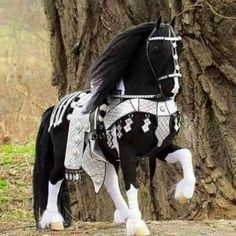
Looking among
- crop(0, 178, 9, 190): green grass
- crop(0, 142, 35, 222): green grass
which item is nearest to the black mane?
crop(0, 142, 35, 222): green grass

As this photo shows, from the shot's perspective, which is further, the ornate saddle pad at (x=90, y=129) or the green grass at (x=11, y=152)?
the green grass at (x=11, y=152)

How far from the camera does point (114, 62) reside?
2.87 metres

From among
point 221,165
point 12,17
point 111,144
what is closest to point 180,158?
point 111,144

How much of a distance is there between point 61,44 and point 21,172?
5.62ft

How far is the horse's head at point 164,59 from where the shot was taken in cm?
280

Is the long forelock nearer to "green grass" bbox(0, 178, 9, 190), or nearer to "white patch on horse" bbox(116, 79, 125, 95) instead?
"white patch on horse" bbox(116, 79, 125, 95)

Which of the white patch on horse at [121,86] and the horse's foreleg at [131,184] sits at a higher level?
the white patch on horse at [121,86]

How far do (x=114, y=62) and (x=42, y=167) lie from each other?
0.70 metres

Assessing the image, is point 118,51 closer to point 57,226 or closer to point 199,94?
point 57,226

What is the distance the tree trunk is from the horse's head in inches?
43.5

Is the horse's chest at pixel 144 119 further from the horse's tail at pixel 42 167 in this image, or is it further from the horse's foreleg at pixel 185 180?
the horse's tail at pixel 42 167

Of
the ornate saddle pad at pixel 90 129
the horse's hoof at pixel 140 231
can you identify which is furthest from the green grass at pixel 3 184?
the horse's hoof at pixel 140 231

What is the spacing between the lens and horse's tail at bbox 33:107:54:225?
10.9 ft

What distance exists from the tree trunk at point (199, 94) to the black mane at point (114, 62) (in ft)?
3.46
